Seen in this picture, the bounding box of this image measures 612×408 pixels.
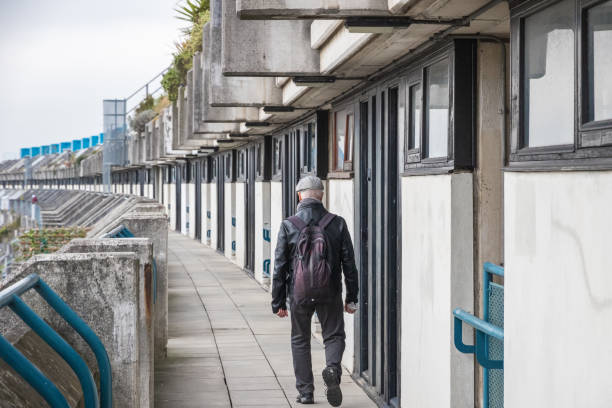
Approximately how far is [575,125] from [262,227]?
13407mm

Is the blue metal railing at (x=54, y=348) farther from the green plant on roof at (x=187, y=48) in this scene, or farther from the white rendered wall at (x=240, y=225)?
the green plant on roof at (x=187, y=48)

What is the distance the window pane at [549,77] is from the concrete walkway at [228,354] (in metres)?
4.25

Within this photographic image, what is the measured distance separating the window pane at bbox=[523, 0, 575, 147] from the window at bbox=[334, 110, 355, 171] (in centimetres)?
499

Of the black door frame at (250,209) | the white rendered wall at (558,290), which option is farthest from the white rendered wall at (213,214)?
the white rendered wall at (558,290)

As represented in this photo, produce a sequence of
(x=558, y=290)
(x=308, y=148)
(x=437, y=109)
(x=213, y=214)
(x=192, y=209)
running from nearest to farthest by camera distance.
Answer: (x=558, y=290), (x=437, y=109), (x=308, y=148), (x=213, y=214), (x=192, y=209)

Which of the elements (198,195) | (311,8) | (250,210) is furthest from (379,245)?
(198,195)

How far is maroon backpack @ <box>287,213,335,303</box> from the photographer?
7223 mm

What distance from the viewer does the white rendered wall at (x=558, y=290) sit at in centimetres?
344

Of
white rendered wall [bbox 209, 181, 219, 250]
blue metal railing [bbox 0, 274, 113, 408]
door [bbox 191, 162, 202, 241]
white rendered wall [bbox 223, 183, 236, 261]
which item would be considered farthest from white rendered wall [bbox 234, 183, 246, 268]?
blue metal railing [bbox 0, 274, 113, 408]

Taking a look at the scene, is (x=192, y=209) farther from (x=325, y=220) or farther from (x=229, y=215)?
(x=325, y=220)

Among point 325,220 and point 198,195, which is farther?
point 198,195

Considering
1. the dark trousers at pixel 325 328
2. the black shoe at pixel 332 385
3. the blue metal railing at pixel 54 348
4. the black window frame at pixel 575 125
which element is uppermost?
the black window frame at pixel 575 125

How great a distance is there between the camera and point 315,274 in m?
7.23

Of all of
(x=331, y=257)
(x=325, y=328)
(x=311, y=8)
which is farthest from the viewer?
(x=325, y=328)
